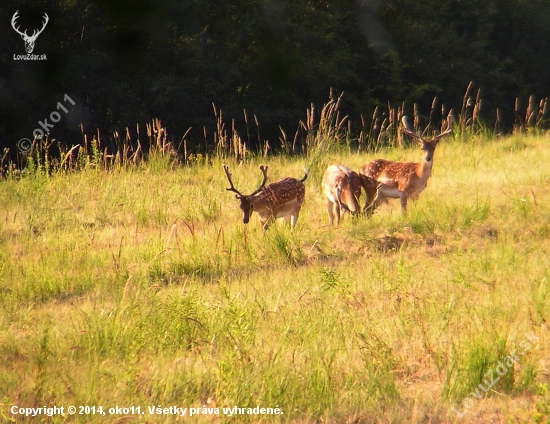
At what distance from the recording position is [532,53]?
99.8 feet

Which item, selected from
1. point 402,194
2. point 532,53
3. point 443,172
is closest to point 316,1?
point 532,53

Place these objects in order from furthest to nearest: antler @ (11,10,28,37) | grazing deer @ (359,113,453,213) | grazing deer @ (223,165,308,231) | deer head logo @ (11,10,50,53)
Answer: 1. deer head logo @ (11,10,50,53)
2. antler @ (11,10,28,37)
3. grazing deer @ (359,113,453,213)
4. grazing deer @ (223,165,308,231)

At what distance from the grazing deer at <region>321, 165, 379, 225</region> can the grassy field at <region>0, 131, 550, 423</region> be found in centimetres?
31

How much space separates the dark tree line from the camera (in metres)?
19.9

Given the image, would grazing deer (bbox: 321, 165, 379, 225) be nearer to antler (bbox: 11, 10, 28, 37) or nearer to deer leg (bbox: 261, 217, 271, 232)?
deer leg (bbox: 261, 217, 271, 232)

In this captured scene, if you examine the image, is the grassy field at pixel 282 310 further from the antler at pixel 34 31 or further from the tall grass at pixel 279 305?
the antler at pixel 34 31

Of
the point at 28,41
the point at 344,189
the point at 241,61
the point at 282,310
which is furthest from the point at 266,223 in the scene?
the point at 241,61

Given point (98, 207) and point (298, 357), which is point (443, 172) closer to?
point (98, 207)

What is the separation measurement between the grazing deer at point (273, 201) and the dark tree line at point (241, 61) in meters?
10.8

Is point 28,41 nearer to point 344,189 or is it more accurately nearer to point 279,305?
point 344,189

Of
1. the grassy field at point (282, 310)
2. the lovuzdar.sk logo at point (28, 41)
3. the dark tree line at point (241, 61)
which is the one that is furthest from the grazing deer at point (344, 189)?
the lovuzdar.sk logo at point (28, 41)

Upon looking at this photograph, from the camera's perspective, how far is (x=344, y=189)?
10008mm

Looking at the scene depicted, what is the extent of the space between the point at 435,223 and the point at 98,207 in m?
4.58

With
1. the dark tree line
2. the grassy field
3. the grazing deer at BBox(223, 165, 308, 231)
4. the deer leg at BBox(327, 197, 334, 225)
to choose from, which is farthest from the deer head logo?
the deer leg at BBox(327, 197, 334, 225)
